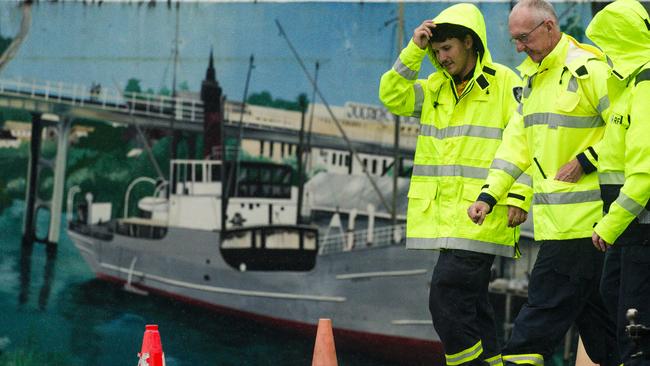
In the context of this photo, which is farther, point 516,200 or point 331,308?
point 331,308

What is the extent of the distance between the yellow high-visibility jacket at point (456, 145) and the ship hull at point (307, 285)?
311 cm

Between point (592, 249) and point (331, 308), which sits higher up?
point (592, 249)

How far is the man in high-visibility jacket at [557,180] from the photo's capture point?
510cm

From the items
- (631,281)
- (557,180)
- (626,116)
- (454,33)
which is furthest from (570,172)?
(454,33)

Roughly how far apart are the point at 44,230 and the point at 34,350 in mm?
862

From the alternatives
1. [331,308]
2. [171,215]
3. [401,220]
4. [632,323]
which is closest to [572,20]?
[401,220]

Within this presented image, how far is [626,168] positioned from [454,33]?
3.69ft

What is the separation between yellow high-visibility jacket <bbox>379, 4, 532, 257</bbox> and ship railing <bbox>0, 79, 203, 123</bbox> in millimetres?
3786

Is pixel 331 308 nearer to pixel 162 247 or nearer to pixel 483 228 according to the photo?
pixel 162 247

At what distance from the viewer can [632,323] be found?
472 centimetres

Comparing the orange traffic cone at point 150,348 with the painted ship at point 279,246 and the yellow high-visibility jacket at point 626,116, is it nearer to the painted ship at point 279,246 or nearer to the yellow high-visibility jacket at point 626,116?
the yellow high-visibility jacket at point 626,116

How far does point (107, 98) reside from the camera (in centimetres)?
948

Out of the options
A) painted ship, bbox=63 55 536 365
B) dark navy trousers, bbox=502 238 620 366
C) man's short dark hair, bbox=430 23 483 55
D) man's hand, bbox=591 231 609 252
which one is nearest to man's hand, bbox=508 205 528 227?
dark navy trousers, bbox=502 238 620 366

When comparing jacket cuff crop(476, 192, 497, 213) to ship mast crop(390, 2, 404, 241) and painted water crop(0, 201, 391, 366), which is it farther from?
painted water crop(0, 201, 391, 366)
